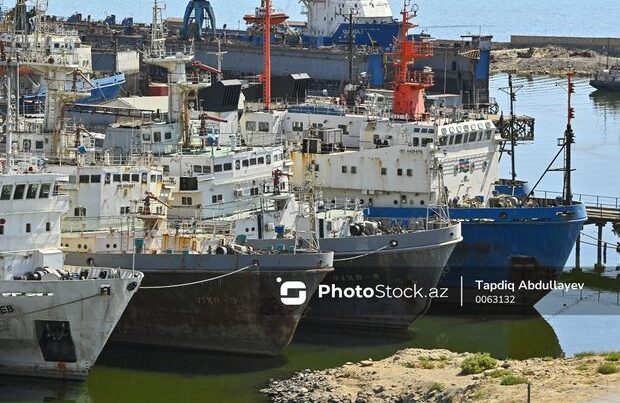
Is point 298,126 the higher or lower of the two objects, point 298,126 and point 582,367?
the higher

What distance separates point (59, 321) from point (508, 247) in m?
17.2

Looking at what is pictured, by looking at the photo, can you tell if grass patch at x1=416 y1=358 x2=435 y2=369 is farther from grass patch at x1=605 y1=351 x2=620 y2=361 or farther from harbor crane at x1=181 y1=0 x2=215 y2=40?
harbor crane at x1=181 y1=0 x2=215 y2=40

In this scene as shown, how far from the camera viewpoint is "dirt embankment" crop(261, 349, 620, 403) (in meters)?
36.6

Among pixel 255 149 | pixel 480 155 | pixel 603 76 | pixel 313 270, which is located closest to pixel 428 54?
pixel 480 155

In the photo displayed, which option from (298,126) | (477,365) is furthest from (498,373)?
(298,126)

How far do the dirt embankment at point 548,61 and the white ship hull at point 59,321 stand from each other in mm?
98311

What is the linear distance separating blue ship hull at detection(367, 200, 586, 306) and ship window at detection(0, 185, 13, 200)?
1476cm

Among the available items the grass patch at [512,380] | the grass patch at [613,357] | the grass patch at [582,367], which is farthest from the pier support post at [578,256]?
the grass patch at [512,380]

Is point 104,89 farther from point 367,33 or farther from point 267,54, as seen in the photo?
point 267,54

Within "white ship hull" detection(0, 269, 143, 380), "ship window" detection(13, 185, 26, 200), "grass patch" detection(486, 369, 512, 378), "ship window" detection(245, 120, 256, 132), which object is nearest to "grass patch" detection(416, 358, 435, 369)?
"grass patch" detection(486, 369, 512, 378)

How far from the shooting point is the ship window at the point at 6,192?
1670 inches

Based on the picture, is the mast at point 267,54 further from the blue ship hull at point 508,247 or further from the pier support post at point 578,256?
the pier support post at point 578,256

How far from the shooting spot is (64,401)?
135ft

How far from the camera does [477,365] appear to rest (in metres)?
Answer: 41.0
